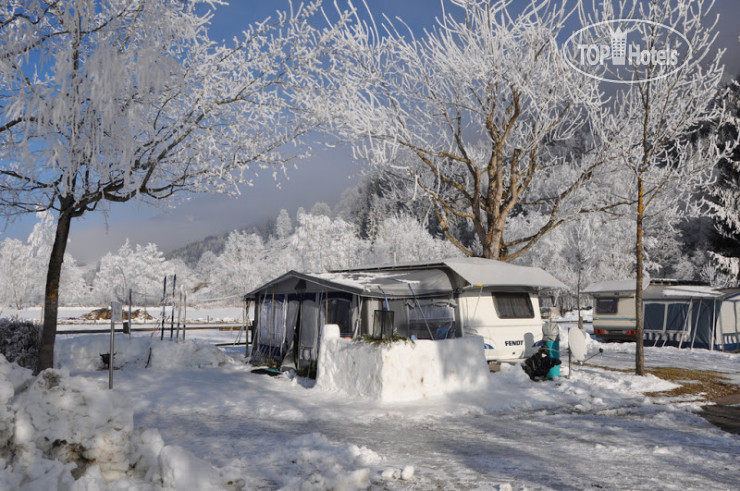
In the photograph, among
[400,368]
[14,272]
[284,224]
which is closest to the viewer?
[400,368]

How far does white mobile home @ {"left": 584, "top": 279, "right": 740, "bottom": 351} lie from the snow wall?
42.2ft

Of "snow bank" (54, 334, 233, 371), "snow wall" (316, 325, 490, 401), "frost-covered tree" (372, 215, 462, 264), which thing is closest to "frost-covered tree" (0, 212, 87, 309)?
"frost-covered tree" (372, 215, 462, 264)

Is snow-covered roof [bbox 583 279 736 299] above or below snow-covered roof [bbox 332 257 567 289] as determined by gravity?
below

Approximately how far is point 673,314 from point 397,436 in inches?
695

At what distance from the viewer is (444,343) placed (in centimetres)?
1034

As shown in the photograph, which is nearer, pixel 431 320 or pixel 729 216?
pixel 431 320

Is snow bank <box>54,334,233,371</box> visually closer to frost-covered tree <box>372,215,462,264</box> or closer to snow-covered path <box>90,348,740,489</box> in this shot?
snow-covered path <box>90,348,740,489</box>

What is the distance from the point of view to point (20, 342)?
466 inches

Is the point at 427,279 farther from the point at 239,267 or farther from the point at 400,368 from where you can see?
the point at 239,267

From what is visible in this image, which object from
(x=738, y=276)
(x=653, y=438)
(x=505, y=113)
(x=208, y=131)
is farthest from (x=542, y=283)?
(x=738, y=276)

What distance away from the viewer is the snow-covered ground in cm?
476

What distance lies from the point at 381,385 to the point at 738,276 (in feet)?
89.0

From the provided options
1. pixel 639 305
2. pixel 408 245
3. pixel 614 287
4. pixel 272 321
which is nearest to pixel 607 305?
pixel 614 287

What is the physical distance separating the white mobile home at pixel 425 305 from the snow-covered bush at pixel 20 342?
562 cm
